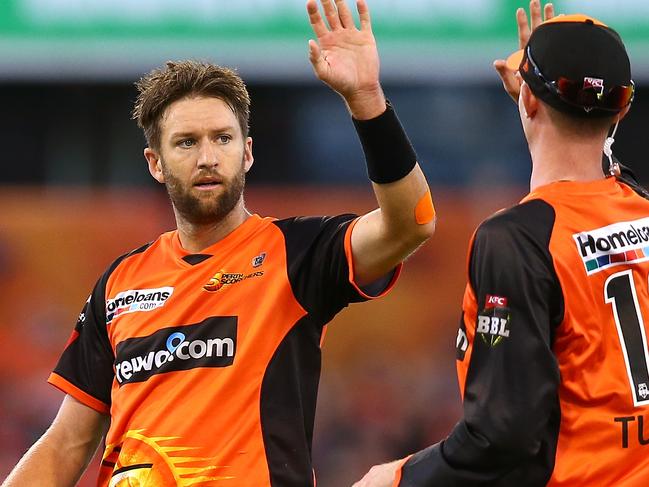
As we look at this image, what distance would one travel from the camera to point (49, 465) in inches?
172

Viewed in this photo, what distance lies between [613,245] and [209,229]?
5.31ft

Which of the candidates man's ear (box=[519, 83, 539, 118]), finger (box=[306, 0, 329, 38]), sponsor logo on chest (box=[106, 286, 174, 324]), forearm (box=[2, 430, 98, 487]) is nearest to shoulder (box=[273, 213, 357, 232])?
sponsor logo on chest (box=[106, 286, 174, 324])

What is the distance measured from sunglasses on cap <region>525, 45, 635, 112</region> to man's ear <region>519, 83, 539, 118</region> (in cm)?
7

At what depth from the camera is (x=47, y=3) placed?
10930 mm

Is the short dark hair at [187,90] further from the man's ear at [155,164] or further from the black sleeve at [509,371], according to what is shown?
the black sleeve at [509,371]

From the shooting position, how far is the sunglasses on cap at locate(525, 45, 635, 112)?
10.8 ft

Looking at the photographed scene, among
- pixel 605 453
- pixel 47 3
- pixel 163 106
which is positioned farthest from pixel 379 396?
pixel 605 453

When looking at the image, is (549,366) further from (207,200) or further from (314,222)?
(207,200)

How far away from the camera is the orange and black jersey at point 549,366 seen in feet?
10.1

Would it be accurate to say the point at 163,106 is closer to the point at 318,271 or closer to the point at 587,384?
the point at 318,271

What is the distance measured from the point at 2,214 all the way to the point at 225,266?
8.66 meters

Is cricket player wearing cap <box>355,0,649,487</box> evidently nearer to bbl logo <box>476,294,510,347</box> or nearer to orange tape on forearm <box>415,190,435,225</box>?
bbl logo <box>476,294,510,347</box>

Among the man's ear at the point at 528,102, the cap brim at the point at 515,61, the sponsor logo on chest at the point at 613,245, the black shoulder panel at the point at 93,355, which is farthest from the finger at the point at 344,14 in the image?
the black shoulder panel at the point at 93,355

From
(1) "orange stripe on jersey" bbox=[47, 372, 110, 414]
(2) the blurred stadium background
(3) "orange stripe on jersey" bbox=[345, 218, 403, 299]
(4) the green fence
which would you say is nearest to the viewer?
(3) "orange stripe on jersey" bbox=[345, 218, 403, 299]
